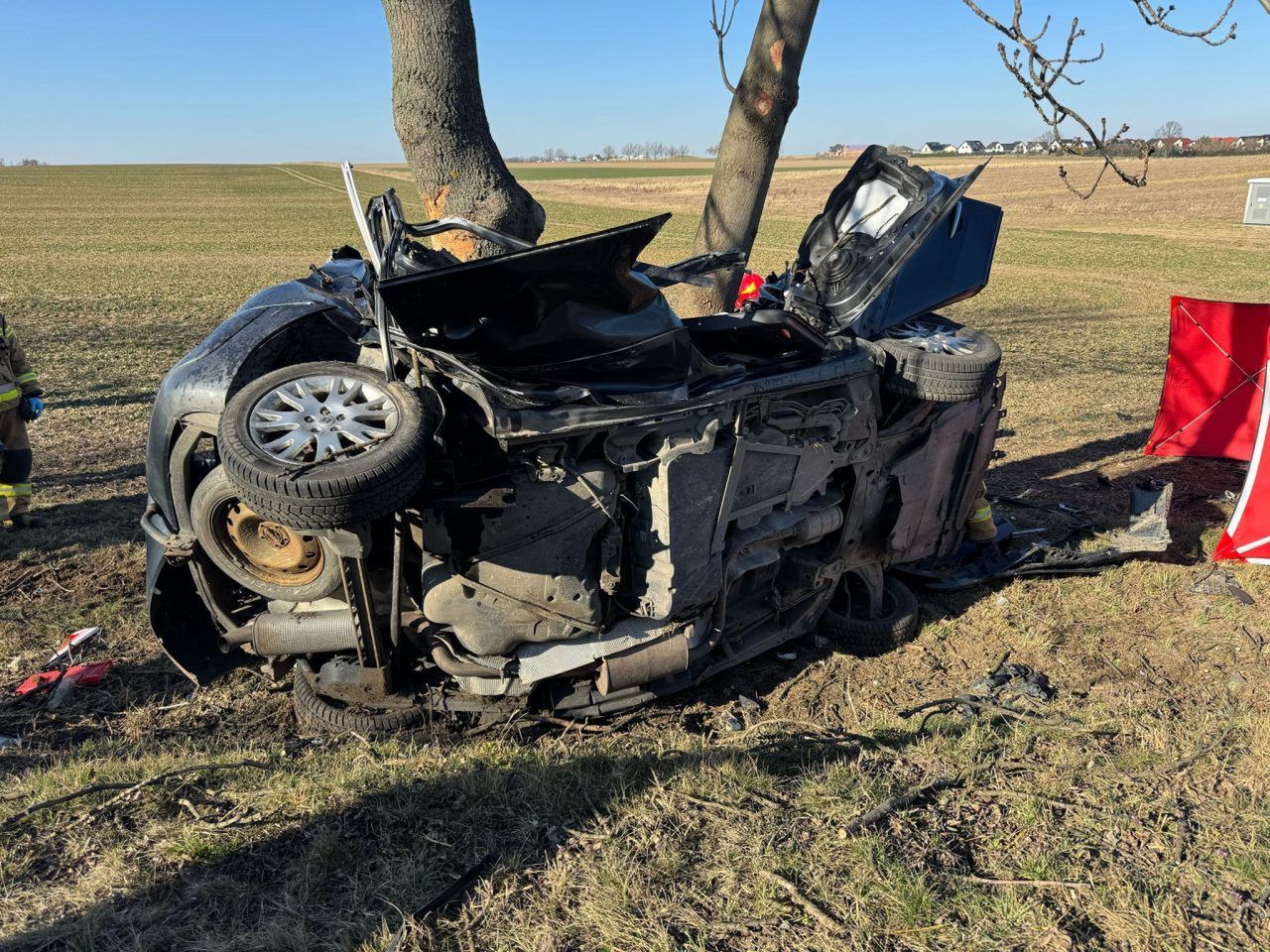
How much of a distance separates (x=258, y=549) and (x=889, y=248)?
3.39 metres

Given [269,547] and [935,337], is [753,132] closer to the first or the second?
[935,337]

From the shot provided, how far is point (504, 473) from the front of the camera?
3273 mm

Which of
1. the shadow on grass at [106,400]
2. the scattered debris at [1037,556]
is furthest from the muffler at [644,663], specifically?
the shadow on grass at [106,400]

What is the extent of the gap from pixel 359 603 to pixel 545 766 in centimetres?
92

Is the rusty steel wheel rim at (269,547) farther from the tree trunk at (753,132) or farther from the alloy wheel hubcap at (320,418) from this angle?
the tree trunk at (753,132)

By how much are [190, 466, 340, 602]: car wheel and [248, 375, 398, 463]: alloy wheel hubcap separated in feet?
1.86

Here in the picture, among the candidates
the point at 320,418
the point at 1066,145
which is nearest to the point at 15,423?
the point at 320,418

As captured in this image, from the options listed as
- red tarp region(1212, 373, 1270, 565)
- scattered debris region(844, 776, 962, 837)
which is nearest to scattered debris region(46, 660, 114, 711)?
scattered debris region(844, 776, 962, 837)

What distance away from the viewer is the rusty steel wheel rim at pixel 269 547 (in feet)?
11.1

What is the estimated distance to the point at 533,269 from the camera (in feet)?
9.57

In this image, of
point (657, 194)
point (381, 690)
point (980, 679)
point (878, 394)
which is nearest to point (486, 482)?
point (381, 690)

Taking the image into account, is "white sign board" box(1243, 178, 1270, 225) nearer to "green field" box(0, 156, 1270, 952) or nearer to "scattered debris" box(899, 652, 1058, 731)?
"green field" box(0, 156, 1270, 952)

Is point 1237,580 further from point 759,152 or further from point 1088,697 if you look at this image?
point 759,152

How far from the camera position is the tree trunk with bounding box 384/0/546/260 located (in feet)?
15.8
